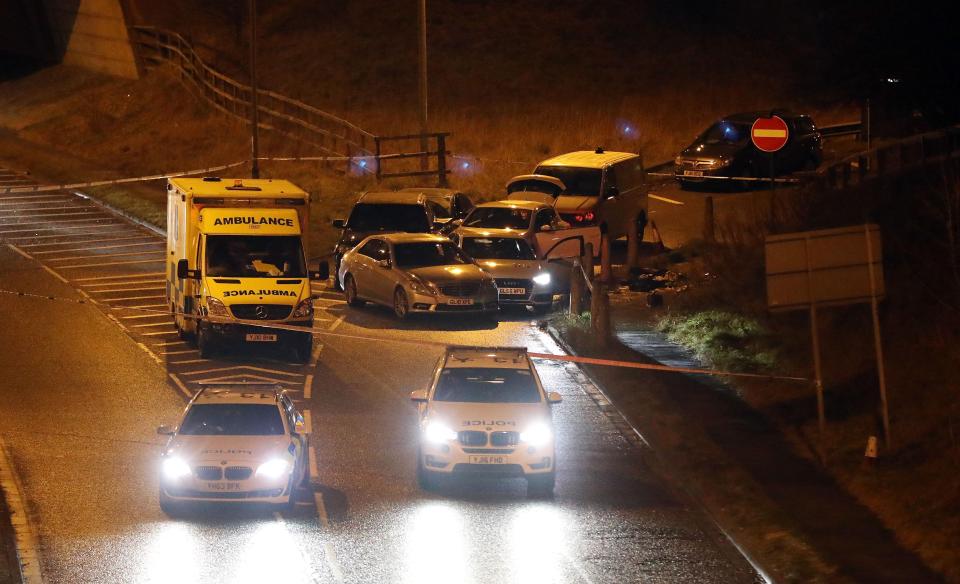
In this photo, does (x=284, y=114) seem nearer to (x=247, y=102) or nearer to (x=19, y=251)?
(x=247, y=102)

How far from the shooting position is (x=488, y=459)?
1720 cm

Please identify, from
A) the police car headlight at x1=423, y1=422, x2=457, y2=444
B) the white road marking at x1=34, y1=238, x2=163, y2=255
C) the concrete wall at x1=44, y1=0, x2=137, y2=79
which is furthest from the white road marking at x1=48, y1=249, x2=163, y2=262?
the concrete wall at x1=44, y1=0, x2=137, y2=79

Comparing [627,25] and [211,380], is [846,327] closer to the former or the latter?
[211,380]

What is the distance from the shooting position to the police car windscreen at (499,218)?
31.6 meters

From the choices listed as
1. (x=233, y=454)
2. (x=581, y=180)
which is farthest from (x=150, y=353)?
(x=581, y=180)

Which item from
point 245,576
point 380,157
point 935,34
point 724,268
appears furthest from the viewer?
point 380,157

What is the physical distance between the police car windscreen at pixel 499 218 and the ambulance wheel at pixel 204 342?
8.57m

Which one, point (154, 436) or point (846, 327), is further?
point (846, 327)

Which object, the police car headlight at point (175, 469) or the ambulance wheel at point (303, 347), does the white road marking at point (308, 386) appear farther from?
the police car headlight at point (175, 469)

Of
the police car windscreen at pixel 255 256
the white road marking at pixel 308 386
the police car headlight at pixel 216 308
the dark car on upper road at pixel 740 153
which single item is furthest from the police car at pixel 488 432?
the dark car on upper road at pixel 740 153

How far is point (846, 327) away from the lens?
23188 millimetres

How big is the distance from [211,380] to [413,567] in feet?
31.7

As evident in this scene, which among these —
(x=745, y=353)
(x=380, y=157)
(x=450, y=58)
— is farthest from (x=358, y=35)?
(x=745, y=353)

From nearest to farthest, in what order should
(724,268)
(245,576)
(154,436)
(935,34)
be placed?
(245,576) < (154,436) < (935,34) < (724,268)
